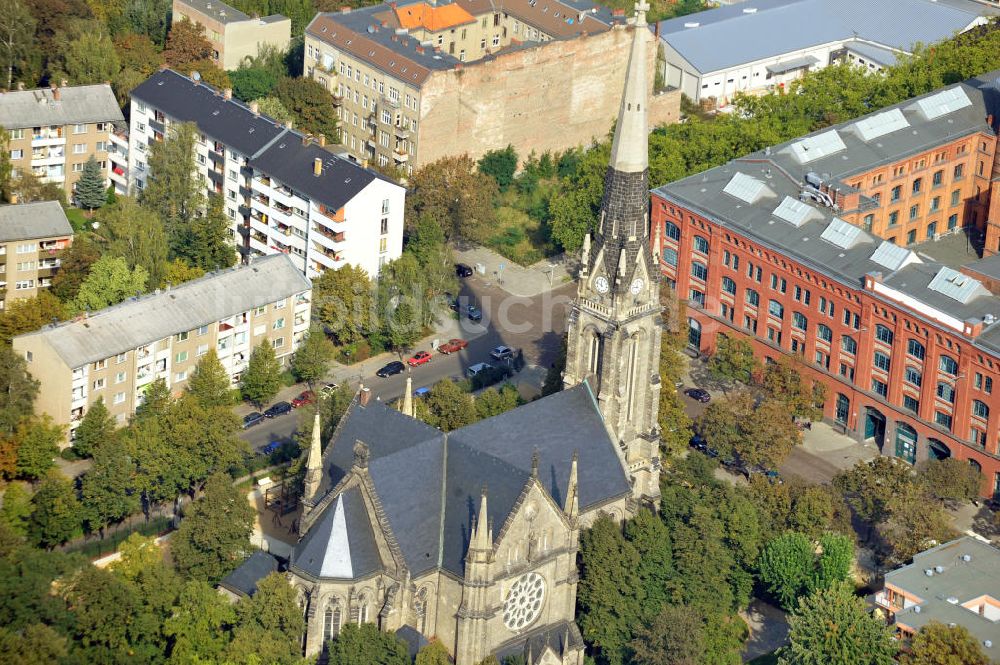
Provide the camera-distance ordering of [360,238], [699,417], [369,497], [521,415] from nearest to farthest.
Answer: [369,497], [521,415], [699,417], [360,238]

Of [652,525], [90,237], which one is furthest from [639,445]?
[90,237]

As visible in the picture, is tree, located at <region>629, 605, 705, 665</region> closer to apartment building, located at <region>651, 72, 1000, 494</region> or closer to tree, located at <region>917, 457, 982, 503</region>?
tree, located at <region>917, 457, 982, 503</region>

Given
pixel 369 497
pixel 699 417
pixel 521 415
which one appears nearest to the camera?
pixel 369 497

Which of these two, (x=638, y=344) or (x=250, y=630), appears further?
(x=638, y=344)

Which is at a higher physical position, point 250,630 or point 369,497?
point 369,497

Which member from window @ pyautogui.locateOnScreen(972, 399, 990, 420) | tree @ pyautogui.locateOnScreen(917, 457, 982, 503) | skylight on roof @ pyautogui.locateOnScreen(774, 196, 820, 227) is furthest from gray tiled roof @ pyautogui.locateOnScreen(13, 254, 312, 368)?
window @ pyautogui.locateOnScreen(972, 399, 990, 420)

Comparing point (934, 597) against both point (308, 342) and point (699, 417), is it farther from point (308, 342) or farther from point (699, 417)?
point (308, 342)
